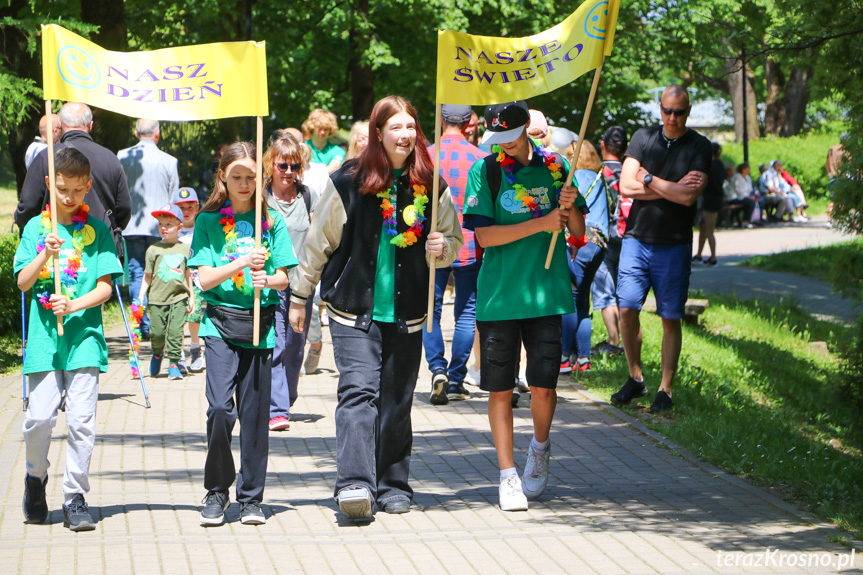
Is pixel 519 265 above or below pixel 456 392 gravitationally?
above

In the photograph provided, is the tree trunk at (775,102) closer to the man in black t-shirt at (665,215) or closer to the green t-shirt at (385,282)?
the man in black t-shirt at (665,215)

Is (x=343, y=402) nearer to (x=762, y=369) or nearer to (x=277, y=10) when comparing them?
(x=762, y=369)

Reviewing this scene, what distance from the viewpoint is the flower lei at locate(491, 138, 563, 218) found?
18.9 feet

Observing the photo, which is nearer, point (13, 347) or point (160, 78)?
point (160, 78)

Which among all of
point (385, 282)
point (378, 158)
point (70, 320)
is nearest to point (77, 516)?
point (70, 320)

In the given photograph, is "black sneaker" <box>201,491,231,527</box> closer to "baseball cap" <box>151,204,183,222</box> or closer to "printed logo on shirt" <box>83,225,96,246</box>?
"printed logo on shirt" <box>83,225,96,246</box>

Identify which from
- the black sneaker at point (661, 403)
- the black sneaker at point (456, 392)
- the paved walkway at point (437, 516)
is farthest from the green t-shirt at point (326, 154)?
the black sneaker at point (661, 403)

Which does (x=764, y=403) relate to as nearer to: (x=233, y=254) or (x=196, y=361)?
(x=196, y=361)

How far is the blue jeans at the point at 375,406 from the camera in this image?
17.5 ft

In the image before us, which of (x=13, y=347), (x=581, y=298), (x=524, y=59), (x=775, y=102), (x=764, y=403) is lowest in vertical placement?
(x=764, y=403)

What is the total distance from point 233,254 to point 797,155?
33102 millimetres

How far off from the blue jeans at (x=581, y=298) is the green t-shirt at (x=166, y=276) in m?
3.45

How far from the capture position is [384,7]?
73.8 ft

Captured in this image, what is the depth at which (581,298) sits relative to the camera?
9086 mm
